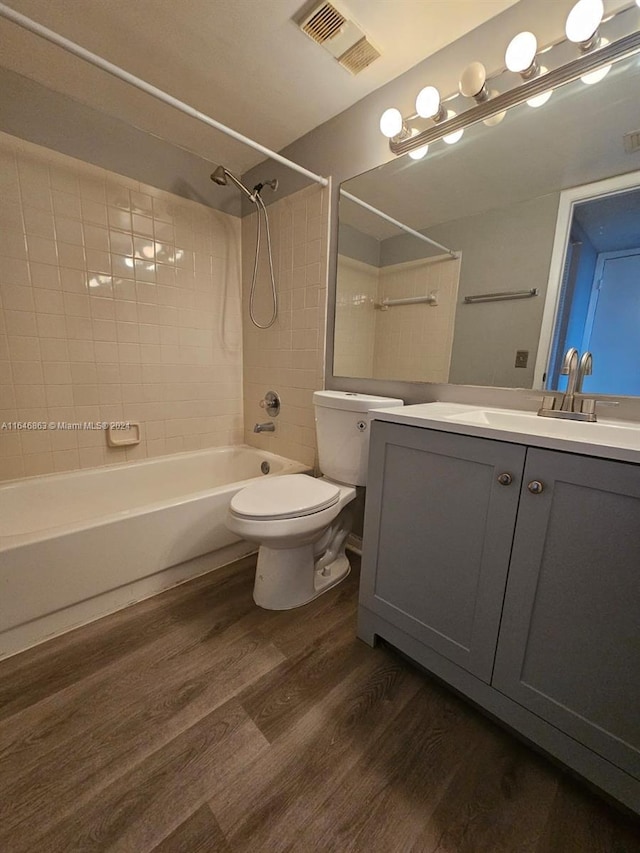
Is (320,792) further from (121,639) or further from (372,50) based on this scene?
(372,50)

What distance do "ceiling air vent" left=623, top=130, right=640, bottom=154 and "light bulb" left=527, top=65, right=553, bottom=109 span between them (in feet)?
0.94

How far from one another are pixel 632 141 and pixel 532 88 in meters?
0.35

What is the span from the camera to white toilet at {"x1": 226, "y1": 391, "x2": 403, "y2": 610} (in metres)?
1.25

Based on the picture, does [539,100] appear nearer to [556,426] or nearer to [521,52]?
[521,52]

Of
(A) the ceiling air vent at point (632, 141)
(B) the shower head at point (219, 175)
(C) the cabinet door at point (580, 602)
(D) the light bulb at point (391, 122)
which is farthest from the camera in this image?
(B) the shower head at point (219, 175)

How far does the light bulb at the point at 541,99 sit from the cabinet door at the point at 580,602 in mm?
1193

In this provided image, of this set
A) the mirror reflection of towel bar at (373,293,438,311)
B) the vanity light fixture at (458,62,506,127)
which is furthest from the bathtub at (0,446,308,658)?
the vanity light fixture at (458,62,506,127)

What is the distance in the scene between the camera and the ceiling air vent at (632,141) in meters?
0.97

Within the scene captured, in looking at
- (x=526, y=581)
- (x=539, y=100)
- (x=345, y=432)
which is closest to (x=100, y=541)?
(x=345, y=432)

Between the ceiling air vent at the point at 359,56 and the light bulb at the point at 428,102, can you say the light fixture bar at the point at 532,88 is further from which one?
the ceiling air vent at the point at 359,56

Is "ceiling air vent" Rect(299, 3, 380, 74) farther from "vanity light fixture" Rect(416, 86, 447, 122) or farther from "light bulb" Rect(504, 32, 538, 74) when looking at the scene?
"light bulb" Rect(504, 32, 538, 74)

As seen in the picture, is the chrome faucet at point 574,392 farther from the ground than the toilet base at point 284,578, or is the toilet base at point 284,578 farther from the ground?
the chrome faucet at point 574,392

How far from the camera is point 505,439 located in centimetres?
81

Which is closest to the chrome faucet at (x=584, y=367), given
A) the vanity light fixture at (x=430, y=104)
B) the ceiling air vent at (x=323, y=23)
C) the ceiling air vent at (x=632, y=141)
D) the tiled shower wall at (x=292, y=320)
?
the ceiling air vent at (x=632, y=141)
